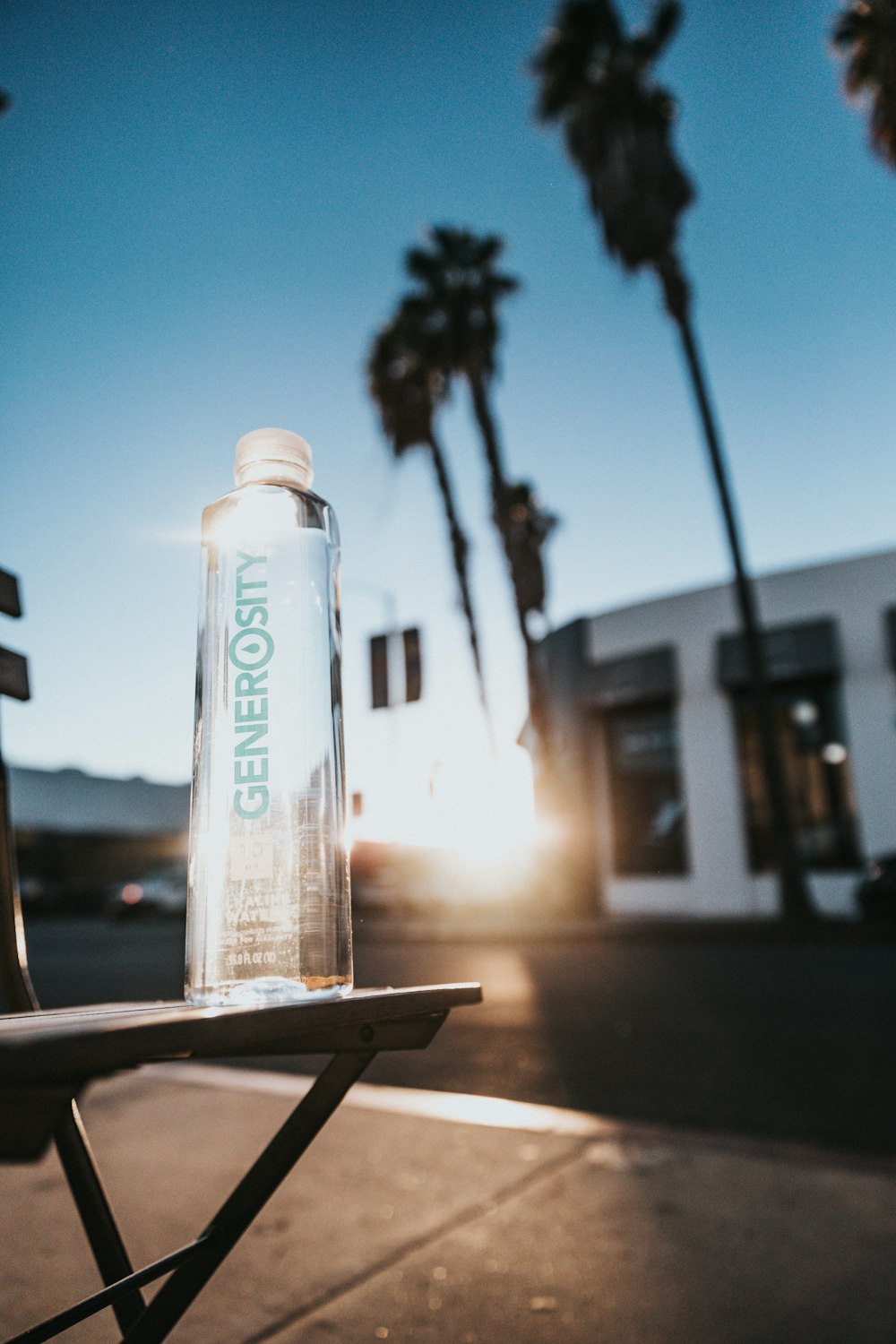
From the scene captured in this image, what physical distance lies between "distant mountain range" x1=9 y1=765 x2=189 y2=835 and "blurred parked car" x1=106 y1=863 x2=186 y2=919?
9.62m

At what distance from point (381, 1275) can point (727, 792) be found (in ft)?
57.6

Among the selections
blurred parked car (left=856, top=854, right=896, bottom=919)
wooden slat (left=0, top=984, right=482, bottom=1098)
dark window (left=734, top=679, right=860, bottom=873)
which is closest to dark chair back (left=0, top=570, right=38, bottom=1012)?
wooden slat (left=0, top=984, right=482, bottom=1098)

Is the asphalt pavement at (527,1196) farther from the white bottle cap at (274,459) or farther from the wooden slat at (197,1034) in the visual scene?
the white bottle cap at (274,459)

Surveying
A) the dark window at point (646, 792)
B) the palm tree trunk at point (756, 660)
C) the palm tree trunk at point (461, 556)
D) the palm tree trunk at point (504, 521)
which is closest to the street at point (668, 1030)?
the palm tree trunk at point (756, 660)

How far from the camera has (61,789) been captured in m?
37.4

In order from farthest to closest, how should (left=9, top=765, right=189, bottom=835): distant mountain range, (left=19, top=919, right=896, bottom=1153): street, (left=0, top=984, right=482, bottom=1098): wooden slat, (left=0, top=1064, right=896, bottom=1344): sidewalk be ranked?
(left=9, top=765, right=189, bottom=835): distant mountain range < (left=19, top=919, right=896, bottom=1153): street < (left=0, top=1064, right=896, bottom=1344): sidewalk < (left=0, top=984, right=482, bottom=1098): wooden slat

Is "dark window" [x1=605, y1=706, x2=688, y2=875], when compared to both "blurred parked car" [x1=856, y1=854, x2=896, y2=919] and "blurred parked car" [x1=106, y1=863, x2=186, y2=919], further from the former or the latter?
"blurred parked car" [x1=106, y1=863, x2=186, y2=919]

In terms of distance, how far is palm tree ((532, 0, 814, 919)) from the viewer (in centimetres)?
1412

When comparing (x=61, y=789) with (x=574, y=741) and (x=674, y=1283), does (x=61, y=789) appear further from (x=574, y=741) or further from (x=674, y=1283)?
(x=674, y=1283)

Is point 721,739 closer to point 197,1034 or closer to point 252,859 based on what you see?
point 252,859

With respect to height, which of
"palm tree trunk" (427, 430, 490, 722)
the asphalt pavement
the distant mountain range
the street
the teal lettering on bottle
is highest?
"palm tree trunk" (427, 430, 490, 722)

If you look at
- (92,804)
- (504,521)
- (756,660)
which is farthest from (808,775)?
(92,804)

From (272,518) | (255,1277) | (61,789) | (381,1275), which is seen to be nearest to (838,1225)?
(381,1275)

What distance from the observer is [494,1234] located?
2.33m
